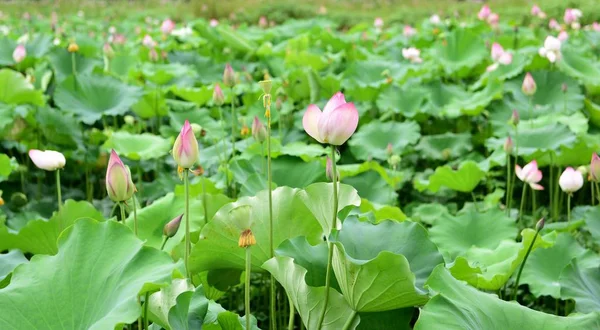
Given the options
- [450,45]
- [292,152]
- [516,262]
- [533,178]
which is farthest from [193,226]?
[450,45]

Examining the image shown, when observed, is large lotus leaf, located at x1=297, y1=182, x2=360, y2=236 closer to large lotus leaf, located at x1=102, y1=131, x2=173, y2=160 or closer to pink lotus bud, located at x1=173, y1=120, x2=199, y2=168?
pink lotus bud, located at x1=173, y1=120, x2=199, y2=168

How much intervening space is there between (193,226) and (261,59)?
2375 mm

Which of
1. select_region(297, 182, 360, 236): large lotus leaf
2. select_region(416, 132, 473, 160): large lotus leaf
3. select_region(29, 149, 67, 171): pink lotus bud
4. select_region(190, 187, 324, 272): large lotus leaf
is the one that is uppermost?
select_region(297, 182, 360, 236): large lotus leaf

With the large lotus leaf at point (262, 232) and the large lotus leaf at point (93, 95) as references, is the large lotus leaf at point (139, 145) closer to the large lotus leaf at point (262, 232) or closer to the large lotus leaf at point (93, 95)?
the large lotus leaf at point (93, 95)

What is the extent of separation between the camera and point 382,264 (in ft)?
2.84

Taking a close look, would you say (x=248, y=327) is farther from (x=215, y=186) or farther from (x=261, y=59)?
(x=261, y=59)

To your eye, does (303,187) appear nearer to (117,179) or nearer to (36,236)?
(36,236)

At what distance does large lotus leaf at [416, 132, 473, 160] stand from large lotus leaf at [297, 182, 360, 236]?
151 cm

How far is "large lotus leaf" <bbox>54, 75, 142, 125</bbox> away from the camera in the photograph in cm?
240

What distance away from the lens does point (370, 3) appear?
964 centimetres

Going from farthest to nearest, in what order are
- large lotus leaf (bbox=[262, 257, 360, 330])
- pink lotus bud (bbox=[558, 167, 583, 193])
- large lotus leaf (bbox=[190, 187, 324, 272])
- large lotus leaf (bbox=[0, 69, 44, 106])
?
large lotus leaf (bbox=[0, 69, 44, 106]) → pink lotus bud (bbox=[558, 167, 583, 193]) → large lotus leaf (bbox=[190, 187, 324, 272]) → large lotus leaf (bbox=[262, 257, 360, 330])

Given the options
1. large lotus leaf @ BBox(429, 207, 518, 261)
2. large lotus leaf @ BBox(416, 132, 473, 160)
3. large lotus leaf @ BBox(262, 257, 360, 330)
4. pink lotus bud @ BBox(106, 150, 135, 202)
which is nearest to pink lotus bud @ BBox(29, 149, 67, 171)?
pink lotus bud @ BBox(106, 150, 135, 202)

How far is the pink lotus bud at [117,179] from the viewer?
1.00 m

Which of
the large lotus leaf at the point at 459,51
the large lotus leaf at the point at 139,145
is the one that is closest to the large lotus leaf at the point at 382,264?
the large lotus leaf at the point at 139,145
